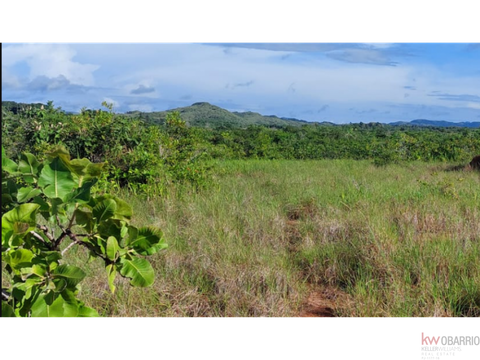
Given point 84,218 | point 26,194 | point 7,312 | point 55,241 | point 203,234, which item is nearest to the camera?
point 7,312

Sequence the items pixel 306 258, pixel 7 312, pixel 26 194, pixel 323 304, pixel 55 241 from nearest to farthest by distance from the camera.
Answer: pixel 7 312 → pixel 26 194 → pixel 55 241 → pixel 323 304 → pixel 306 258

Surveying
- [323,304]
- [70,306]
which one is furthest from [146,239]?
[323,304]

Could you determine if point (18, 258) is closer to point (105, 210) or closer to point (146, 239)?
point (105, 210)

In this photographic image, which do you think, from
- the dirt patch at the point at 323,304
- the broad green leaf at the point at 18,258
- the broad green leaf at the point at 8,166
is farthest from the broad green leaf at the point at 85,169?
the dirt patch at the point at 323,304

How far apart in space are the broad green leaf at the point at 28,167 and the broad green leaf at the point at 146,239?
472 millimetres

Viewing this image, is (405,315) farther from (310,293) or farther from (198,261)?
(198,261)

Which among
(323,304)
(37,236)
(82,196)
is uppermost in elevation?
(82,196)

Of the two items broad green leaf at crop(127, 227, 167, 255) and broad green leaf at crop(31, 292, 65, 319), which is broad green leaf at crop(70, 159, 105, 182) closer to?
broad green leaf at crop(127, 227, 167, 255)

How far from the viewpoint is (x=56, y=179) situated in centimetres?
162

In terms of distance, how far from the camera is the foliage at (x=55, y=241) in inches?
60.4

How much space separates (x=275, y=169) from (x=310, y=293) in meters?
6.42

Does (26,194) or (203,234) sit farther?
(203,234)

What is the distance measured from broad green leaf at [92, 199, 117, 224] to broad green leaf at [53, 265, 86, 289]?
0.79 ft

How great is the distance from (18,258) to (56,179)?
0.33m
